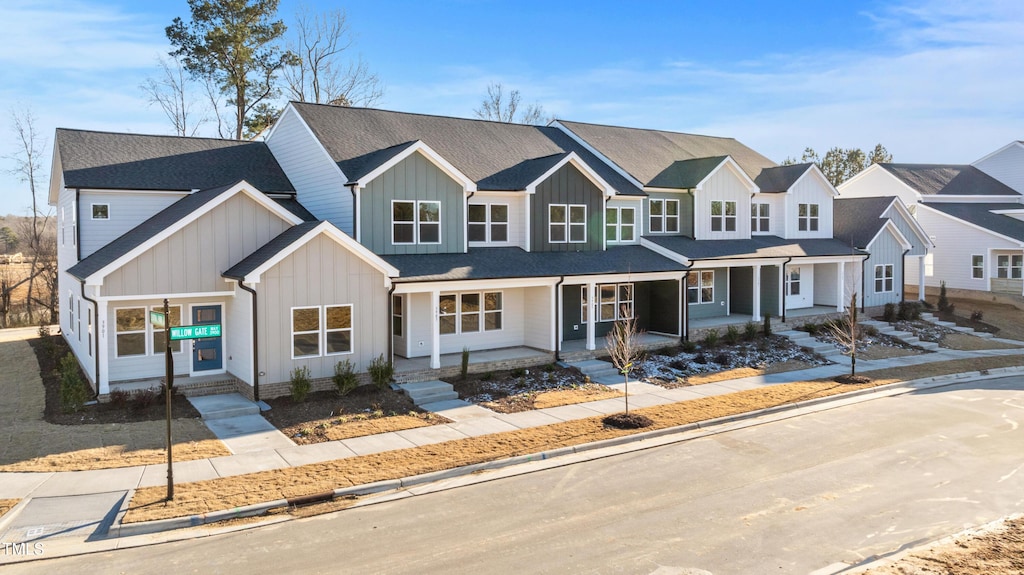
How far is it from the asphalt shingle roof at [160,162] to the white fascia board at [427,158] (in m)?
4.42

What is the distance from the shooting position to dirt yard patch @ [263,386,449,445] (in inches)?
607

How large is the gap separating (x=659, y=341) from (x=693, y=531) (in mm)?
15699

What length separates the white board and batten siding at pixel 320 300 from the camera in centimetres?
1756

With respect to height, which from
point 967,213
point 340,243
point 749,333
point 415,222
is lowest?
point 749,333

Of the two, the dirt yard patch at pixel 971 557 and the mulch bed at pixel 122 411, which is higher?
the mulch bed at pixel 122 411

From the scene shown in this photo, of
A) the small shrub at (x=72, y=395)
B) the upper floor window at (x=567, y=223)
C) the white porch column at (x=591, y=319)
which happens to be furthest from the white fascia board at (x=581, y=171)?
the small shrub at (x=72, y=395)

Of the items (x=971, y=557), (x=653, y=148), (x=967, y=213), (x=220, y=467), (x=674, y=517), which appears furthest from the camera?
(x=967, y=213)

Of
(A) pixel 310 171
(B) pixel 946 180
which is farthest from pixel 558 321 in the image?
A: (B) pixel 946 180

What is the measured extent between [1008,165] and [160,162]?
155 feet

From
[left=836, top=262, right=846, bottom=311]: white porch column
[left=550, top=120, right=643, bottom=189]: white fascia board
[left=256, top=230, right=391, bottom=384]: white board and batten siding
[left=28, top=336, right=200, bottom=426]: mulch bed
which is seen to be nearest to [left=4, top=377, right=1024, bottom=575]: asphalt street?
[left=28, top=336, right=200, bottom=426]: mulch bed

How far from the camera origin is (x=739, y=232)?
1204 inches

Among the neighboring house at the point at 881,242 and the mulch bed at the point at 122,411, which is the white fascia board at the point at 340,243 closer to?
the mulch bed at the point at 122,411

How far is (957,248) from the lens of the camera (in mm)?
38969

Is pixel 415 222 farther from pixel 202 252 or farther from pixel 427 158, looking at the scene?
pixel 202 252
